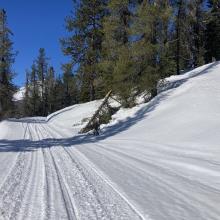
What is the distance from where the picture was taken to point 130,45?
23.3 m

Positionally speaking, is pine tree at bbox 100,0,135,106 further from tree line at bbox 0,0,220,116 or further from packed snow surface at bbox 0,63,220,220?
packed snow surface at bbox 0,63,220,220

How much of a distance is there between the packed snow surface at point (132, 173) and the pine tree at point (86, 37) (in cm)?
1857

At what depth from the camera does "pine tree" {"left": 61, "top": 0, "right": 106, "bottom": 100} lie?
37062mm

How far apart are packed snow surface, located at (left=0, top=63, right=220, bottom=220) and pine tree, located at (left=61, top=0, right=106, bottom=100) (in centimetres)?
1857

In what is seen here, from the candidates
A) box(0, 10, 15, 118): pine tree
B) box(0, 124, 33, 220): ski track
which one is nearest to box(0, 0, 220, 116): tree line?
box(0, 10, 15, 118): pine tree

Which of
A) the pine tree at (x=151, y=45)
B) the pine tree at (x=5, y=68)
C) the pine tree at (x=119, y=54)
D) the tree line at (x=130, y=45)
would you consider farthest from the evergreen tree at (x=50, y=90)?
the pine tree at (x=151, y=45)

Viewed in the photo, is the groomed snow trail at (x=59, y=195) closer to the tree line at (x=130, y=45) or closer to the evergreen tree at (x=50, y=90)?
the tree line at (x=130, y=45)

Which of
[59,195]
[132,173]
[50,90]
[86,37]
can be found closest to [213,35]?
[86,37]

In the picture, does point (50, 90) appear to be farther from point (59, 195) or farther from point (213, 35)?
point (59, 195)

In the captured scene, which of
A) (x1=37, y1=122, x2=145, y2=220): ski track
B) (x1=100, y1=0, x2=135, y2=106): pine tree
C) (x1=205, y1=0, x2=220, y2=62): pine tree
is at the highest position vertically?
(x1=205, y1=0, x2=220, y2=62): pine tree

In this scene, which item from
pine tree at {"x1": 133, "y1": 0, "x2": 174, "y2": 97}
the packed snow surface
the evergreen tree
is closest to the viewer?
the packed snow surface

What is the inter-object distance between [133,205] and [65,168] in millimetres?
4019

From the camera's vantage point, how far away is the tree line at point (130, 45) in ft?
74.1

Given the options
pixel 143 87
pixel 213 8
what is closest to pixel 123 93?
pixel 143 87
